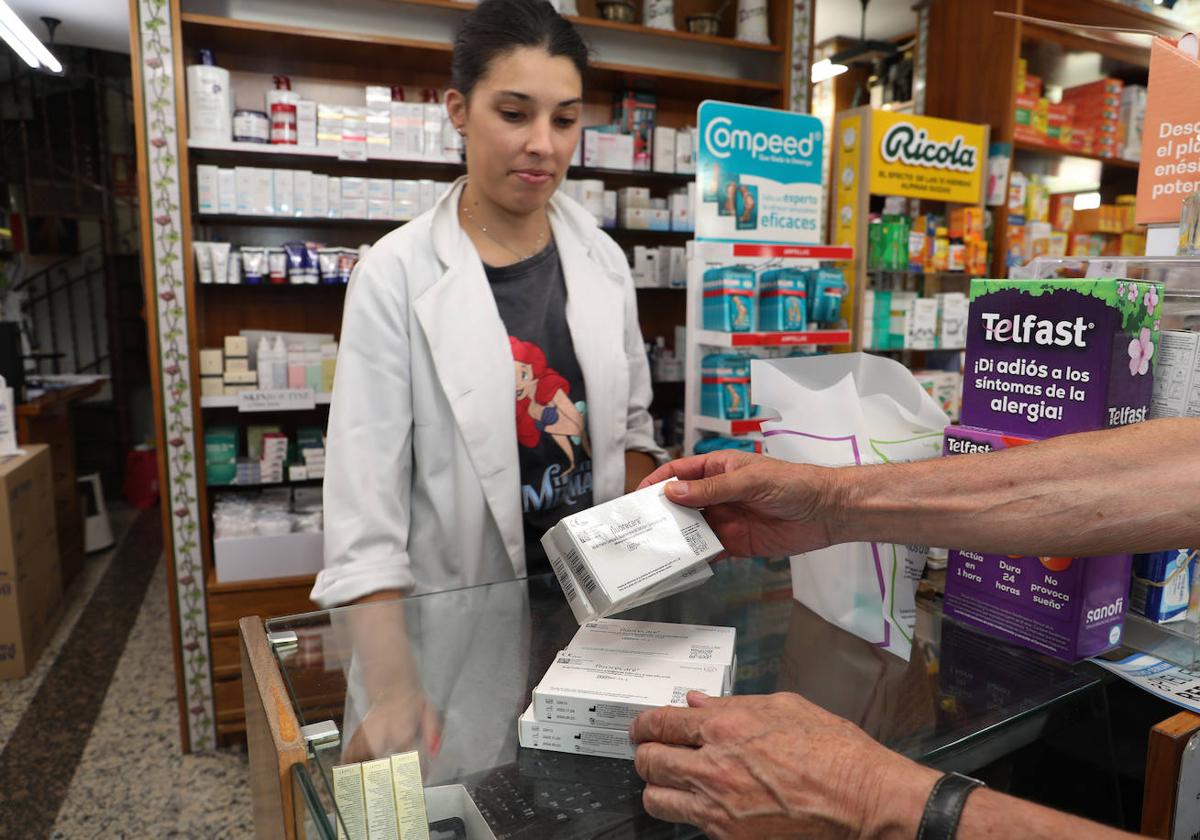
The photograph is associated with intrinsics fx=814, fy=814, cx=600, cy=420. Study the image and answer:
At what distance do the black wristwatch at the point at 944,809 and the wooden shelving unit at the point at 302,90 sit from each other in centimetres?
302

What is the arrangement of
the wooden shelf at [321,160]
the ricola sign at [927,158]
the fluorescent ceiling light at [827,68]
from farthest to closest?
the fluorescent ceiling light at [827,68] → the ricola sign at [927,158] → the wooden shelf at [321,160]

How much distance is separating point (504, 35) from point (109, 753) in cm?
313

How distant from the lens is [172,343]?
3.09 meters

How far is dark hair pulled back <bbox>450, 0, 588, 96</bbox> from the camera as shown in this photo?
5.48 feet

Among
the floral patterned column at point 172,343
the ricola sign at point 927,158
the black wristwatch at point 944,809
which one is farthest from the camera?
the ricola sign at point 927,158

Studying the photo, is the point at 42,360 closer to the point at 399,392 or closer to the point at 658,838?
the point at 399,392

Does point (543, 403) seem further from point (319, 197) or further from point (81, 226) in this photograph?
point (81, 226)

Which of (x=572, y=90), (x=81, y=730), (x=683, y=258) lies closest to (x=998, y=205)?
(x=683, y=258)

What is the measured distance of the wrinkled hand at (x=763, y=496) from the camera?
1.05 metres

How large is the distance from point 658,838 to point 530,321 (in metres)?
1.22

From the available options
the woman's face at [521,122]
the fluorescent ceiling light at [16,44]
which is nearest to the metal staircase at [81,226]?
the fluorescent ceiling light at [16,44]

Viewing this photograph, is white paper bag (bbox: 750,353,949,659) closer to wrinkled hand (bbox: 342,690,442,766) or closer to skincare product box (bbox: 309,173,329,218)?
wrinkled hand (bbox: 342,690,442,766)

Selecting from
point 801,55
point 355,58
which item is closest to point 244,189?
point 355,58

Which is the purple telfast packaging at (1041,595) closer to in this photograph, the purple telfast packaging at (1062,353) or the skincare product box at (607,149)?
the purple telfast packaging at (1062,353)
